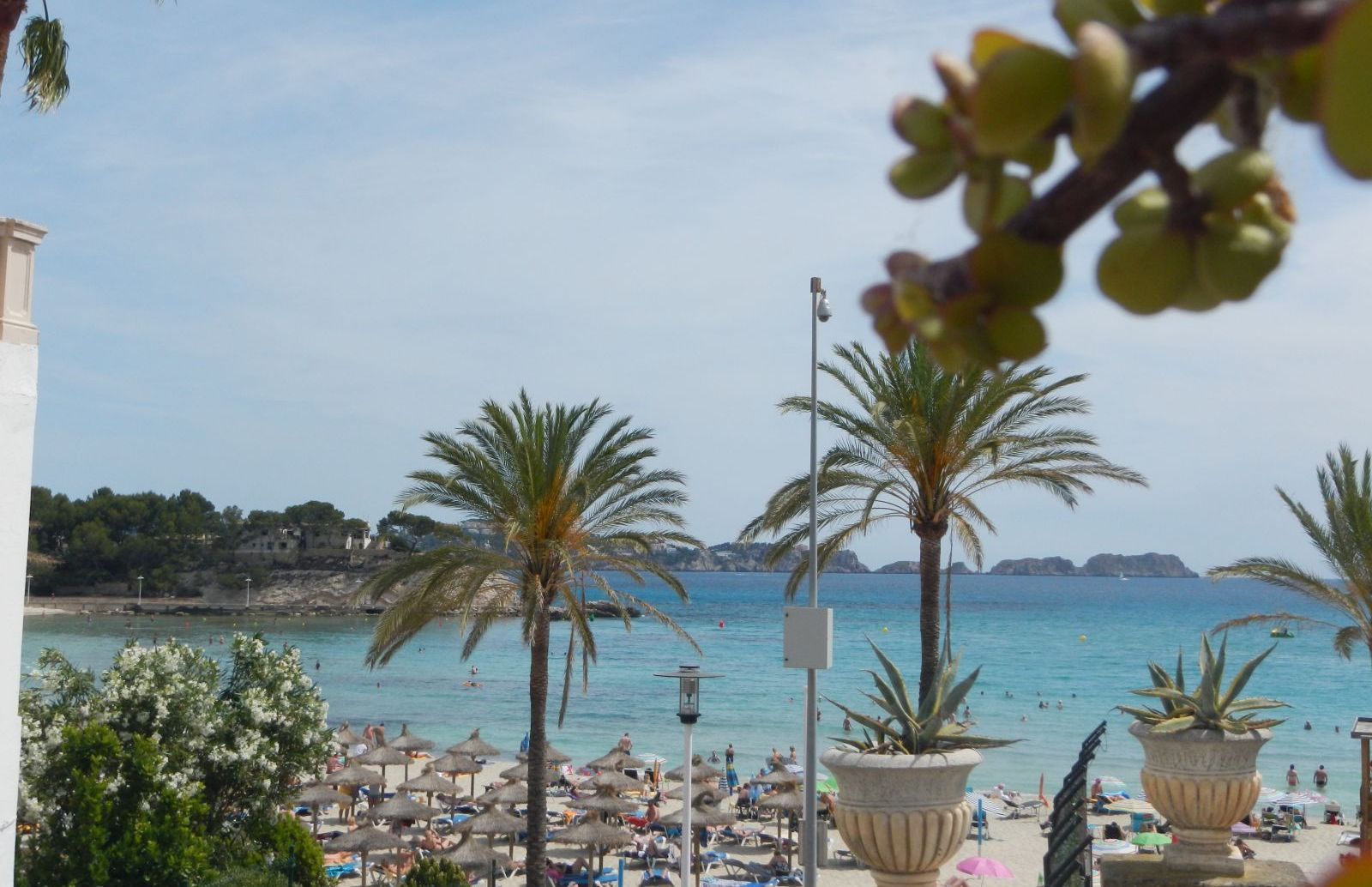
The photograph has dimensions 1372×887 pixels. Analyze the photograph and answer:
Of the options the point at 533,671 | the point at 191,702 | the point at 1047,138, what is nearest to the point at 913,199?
the point at 1047,138

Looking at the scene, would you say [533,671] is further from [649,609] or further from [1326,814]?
[1326,814]

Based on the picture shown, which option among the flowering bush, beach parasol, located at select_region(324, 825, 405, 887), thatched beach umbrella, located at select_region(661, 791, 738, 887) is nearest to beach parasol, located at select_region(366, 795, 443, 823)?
beach parasol, located at select_region(324, 825, 405, 887)

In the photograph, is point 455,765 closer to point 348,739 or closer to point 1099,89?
point 348,739

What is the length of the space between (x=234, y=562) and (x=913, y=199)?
13440 centimetres

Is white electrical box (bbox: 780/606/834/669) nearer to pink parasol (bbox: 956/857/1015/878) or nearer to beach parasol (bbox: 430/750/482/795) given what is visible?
pink parasol (bbox: 956/857/1015/878)

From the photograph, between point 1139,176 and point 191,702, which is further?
point 191,702

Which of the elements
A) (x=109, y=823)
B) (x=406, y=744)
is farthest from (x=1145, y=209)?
(x=406, y=744)

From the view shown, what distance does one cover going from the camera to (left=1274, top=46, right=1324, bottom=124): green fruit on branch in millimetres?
638

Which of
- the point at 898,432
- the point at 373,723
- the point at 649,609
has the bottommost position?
the point at 373,723

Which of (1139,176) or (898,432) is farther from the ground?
(898,432)

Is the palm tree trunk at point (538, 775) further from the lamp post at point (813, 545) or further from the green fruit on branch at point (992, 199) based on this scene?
the green fruit on branch at point (992, 199)

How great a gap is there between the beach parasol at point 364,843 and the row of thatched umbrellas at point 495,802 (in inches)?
0.7

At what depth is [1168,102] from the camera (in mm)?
615

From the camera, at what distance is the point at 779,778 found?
1244 inches
